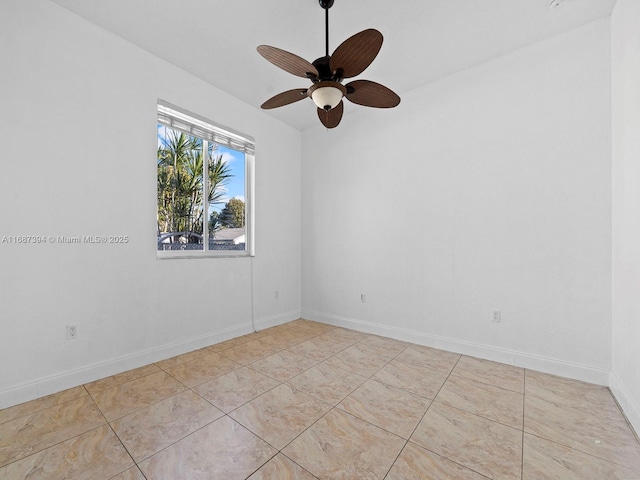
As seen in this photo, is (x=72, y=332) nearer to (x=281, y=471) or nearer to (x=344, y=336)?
(x=281, y=471)

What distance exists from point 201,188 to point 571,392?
3.81m

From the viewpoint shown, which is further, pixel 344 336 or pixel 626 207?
pixel 344 336

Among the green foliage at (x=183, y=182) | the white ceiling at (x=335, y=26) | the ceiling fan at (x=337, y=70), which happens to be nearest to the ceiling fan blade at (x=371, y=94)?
the ceiling fan at (x=337, y=70)

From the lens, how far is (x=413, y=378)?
2381mm

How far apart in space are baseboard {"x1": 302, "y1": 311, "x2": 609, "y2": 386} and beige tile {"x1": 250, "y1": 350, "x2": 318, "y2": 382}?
109cm

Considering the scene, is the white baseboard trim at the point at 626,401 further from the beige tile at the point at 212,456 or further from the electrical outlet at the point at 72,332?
the electrical outlet at the point at 72,332

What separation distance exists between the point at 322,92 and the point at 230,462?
7.02 ft

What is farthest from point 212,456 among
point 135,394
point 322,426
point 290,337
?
point 290,337

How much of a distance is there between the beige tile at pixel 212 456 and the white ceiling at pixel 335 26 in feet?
9.48

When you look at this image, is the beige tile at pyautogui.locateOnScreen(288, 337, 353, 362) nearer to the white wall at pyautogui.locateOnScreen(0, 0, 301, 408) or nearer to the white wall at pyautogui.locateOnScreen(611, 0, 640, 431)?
the white wall at pyautogui.locateOnScreen(0, 0, 301, 408)

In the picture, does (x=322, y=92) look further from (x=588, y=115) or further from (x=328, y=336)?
(x=328, y=336)

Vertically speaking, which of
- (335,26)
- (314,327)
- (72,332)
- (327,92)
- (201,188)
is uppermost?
(335,26)

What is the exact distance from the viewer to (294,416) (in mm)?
1851

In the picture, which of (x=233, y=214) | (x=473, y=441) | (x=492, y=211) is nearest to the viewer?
(x=473, y=441)
